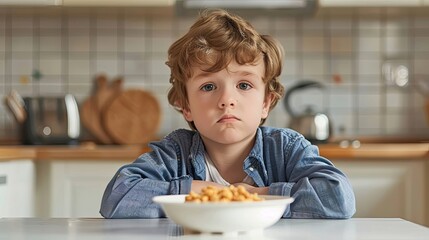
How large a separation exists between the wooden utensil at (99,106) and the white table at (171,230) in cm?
218

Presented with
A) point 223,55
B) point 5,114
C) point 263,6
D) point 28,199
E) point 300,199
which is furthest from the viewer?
point 5,114

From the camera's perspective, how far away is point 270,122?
3775 millimetres

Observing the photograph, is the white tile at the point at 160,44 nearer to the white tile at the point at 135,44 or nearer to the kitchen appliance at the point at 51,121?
the white tile at the point at 135,44

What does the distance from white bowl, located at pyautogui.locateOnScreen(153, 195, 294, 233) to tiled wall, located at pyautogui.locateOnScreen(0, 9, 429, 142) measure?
102 inches

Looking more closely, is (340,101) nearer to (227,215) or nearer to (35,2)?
(35,2)

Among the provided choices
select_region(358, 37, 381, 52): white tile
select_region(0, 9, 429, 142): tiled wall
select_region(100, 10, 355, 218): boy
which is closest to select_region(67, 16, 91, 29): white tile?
select_region(0, 9, 429, 142): tiled wall

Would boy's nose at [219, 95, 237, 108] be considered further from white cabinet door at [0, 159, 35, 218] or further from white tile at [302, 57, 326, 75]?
white tile at [302, 57, 326, 75]

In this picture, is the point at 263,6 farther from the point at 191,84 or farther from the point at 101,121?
the point at 191,84

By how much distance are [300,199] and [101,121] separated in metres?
2.23

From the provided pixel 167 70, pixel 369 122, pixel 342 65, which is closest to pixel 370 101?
pixel 369 122

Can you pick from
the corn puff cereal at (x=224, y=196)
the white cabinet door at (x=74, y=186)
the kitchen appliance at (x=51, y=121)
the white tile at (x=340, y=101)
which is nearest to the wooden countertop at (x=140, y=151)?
the white cabinet door at (x=74, y=186)

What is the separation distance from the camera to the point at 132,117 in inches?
143

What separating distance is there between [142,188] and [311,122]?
6.20 feet

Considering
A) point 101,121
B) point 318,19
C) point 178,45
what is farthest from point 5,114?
point 178,45
